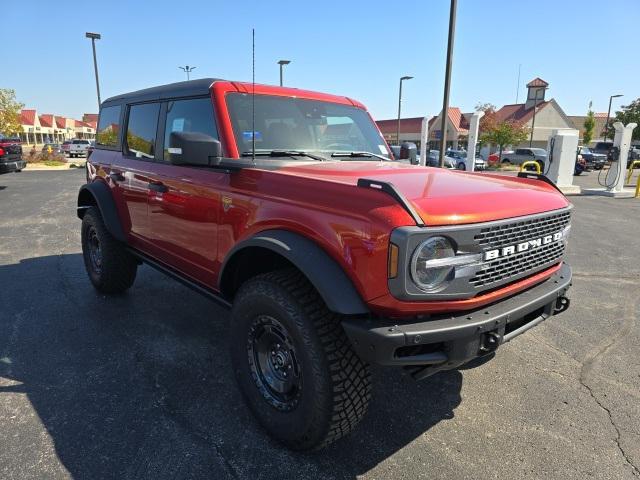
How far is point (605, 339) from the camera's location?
3.84 m

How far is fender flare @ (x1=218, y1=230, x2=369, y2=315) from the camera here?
6.49 ft

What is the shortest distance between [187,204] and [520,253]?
220 centimetres

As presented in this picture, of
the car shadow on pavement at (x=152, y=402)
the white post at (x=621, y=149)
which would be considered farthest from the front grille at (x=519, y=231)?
the white post at (x=621, y=149)

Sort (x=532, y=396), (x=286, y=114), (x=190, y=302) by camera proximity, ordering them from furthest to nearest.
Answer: (x=190, y=302), (x=286, y=114), (x=532, y=396)

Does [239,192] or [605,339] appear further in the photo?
[605,339]

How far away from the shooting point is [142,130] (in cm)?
394

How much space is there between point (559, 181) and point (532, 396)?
14.3 metres

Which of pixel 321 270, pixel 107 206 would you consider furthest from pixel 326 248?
pixel 107 206

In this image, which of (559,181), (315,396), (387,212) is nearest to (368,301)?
(387,212)

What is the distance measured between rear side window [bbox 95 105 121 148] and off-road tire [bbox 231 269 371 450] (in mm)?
3019

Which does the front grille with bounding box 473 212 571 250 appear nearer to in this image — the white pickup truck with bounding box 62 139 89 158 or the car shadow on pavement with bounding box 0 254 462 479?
the car shadow on pavement with bounding box 0 254 462 479

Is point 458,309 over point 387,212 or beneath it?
beneath

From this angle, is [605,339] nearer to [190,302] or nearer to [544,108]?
[190,302]

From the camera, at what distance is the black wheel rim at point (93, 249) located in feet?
15.2
